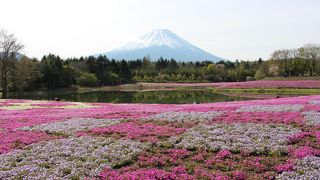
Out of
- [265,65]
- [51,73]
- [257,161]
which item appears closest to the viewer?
[257,161]

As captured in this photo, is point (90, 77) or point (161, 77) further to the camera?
point (161, 77)

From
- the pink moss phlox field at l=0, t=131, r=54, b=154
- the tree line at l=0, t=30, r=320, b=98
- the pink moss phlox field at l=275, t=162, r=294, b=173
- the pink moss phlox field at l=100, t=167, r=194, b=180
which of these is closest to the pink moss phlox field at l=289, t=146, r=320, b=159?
the pink moss phlox field at l=275, t=162, r=294, b=173

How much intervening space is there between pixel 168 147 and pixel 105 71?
432 feet

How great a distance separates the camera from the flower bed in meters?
13.6

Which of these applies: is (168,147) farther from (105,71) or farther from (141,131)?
(105,71)

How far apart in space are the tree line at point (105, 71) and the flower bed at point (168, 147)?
202 feet

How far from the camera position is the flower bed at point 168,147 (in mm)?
13645

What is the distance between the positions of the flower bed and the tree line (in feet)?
202

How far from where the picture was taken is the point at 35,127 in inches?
964

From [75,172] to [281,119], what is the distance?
15.5m

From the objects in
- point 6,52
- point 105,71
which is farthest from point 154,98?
point 105,71

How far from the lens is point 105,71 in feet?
481

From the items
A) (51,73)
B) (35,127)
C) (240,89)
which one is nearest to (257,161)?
(35,127)

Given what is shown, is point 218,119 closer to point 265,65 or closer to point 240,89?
point 240,89
